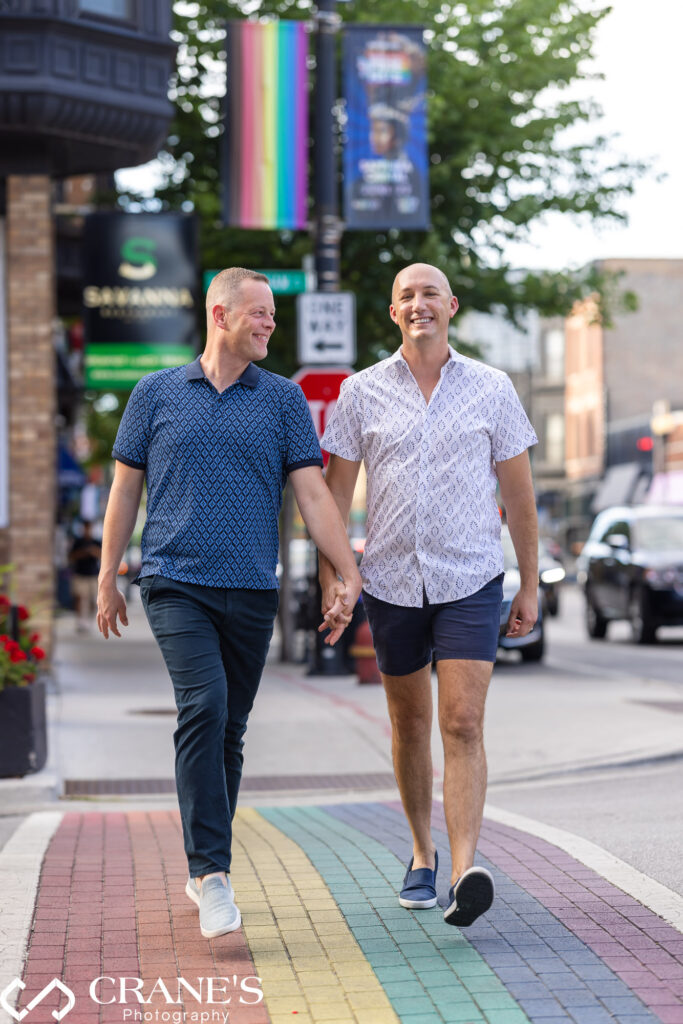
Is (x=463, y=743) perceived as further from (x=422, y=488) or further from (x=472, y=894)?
(x=422, y=488)

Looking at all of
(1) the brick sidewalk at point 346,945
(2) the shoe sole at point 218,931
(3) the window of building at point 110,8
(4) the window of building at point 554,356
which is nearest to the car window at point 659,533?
(3) the window of building at point 110,8

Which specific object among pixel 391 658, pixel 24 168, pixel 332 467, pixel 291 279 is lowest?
pixel 391 658

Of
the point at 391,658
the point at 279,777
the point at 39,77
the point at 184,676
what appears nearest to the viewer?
the point at 184,676

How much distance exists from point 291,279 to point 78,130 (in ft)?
9.47

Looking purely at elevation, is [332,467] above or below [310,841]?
above

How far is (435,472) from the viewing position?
5305 millimetres

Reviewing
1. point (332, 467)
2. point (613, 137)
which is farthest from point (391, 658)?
point (613, 137)

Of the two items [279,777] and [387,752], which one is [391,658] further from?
[387,752]

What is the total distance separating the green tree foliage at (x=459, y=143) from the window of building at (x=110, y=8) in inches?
177

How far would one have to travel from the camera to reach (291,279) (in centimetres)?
1356

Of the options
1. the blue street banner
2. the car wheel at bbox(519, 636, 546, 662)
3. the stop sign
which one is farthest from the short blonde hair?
the car wheel at bbox(519, 636, 546, 662)

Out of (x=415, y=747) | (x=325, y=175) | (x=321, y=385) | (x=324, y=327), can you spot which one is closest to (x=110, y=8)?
(x=325, y=175)

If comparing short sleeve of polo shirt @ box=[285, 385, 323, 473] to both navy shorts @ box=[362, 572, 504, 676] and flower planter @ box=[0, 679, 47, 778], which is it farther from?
flower planter @ box=[0, 679, 47, 778]

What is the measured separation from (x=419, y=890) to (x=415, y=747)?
0.47m
